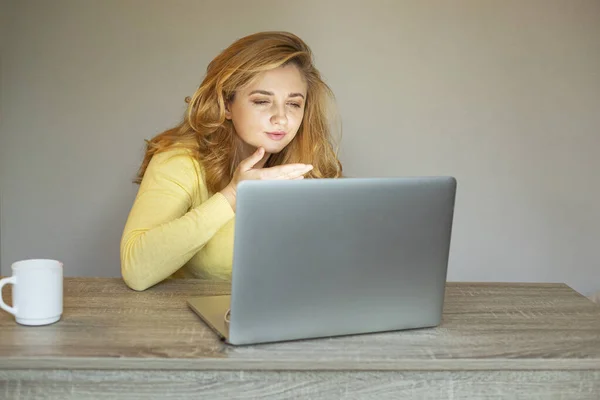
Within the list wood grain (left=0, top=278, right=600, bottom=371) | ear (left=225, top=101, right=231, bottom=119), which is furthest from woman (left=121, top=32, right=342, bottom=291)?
wood grain (left=0, top=278, right=600, bottom=371)

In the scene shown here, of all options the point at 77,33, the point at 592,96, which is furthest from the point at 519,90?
the point at 77,33

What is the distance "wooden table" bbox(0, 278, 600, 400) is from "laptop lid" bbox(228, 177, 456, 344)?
A: 4 cm

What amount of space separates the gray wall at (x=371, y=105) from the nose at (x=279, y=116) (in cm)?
117

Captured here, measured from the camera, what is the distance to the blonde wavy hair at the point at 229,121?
6.49 feet

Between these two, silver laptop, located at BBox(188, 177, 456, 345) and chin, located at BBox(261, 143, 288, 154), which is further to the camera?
chin, located at BBox(261, 143, 288, 154)

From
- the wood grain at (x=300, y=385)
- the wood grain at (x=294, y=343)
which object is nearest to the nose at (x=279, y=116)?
the wood grain at (x=294, y=343)

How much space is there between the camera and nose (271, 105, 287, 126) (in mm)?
1971

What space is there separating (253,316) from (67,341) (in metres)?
0.32

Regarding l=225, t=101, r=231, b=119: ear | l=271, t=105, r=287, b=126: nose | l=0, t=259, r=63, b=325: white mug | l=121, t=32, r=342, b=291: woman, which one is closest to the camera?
l=0, t=259, r=63, b=325: white mug

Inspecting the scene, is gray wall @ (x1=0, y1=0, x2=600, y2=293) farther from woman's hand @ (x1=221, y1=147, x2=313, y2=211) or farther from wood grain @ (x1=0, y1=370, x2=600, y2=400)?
wood grain @ (x1=0, y1=370, x2=600, y2=400)

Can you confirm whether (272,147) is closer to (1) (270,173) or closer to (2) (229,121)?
(2) (229,121)

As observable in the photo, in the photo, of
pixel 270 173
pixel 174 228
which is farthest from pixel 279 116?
pixel 174 228

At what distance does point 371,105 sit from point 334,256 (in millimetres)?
1992

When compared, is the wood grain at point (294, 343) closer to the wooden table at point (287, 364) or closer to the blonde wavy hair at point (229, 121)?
the wooden table at point (287, 364)
